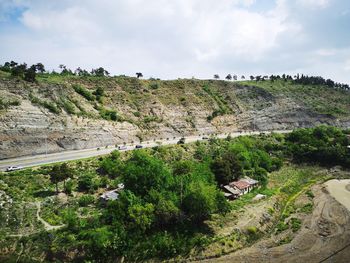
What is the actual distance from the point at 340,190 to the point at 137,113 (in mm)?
47589

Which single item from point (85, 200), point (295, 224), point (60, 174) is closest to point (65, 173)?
point (60, 174)

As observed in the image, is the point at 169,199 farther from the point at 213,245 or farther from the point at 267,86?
the point at 267,86

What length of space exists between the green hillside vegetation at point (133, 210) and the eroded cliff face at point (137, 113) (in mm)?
9985

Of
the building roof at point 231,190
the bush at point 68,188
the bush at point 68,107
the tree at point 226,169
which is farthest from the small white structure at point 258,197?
the bush at point 68,107

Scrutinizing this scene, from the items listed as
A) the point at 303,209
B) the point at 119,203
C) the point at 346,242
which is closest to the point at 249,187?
the point at 303,209

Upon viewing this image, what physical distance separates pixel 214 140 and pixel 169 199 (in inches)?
1301

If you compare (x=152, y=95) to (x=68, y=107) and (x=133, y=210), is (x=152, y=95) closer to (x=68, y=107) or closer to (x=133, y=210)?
(x=68, y=107)

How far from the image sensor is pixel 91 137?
2279 inches

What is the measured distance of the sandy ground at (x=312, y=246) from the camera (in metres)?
31.9

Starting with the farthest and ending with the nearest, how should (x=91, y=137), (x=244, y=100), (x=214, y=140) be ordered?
(x=244, y=100) < (x=214, y=140) < (x=91, y=137)

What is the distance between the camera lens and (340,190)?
5359 centimetres

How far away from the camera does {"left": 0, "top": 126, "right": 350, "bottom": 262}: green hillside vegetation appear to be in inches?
1176

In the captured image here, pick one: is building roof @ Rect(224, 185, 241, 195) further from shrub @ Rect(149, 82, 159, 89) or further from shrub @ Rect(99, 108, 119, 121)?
shrub @ Rect(149, 82, 159, 89)

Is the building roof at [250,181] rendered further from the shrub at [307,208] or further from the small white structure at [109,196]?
the small white structure at [109,196]
